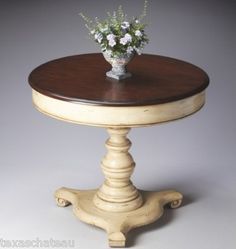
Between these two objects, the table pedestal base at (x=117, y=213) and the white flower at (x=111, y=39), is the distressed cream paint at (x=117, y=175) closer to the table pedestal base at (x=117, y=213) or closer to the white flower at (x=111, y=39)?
the table pedestal base at (x=117, y=213)

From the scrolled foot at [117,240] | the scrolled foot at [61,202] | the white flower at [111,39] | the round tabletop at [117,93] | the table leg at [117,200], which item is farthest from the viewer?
the scrolled foot at [61,202]

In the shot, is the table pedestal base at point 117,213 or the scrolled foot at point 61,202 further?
the scrolled foot at point 61,202

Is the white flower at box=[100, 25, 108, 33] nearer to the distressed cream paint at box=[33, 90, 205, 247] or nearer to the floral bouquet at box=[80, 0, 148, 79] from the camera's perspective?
the floral bouquet at box=[80, 0, 148, 79]

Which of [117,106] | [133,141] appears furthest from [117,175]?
[133,141]

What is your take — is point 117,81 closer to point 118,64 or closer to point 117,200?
point 118,64

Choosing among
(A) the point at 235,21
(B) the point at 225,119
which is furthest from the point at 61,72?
(A) the point at 235,21

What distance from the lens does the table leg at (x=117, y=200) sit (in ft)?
13.7

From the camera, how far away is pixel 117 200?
4.31 meters

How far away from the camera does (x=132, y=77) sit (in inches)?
163

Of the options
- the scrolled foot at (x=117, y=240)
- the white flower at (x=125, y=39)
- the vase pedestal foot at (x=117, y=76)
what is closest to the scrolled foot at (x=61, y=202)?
the scrolled foot at (x=117, y=240)

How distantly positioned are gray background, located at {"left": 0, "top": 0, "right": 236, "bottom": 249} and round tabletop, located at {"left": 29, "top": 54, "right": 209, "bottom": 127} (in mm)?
695

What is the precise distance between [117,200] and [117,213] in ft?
0.26

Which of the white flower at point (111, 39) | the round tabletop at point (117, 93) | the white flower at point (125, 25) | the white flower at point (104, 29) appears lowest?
the round tabletop at point (117, 93)

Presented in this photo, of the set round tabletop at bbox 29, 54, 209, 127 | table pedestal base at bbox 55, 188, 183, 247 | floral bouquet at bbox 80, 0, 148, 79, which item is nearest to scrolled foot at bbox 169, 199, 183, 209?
table pedestal base at bbox 55, 188, 183, 247
